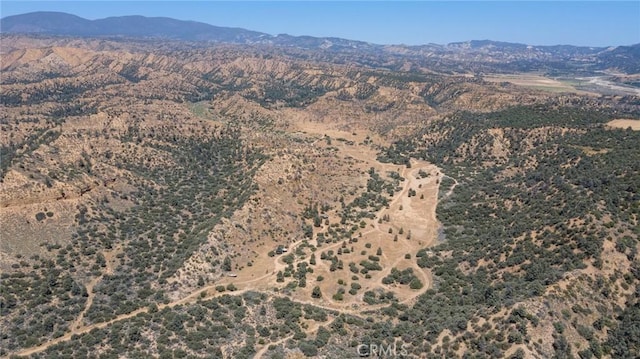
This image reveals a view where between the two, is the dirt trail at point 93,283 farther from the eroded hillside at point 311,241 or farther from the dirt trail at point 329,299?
the eroded hillside at point 311,241

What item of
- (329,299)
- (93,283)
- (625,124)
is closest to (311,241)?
(329,299)

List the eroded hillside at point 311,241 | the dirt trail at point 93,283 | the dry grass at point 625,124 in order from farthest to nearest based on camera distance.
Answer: the dry grass at point 625,124 → the dirt trail at point 93,283 → the eroded hillside at point 311,241

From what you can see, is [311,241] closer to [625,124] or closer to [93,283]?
[93,283]

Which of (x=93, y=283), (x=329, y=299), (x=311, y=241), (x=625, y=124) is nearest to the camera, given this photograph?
(x=329, y=299)

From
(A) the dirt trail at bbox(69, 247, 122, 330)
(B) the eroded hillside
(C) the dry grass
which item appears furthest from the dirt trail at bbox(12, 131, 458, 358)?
(C) the dry grass

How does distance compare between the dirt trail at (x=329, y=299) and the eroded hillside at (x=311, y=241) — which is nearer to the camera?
the eroded hillside at (x=311, y=241)

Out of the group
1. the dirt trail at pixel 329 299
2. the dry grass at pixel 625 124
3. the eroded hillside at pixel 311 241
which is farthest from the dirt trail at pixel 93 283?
the dry grass at pixel 625 124

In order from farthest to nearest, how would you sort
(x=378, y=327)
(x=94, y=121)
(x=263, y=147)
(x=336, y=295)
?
(x=94, y=121)
(x=263, y=147)
(x=336, y=295)
(x=378, y=327)

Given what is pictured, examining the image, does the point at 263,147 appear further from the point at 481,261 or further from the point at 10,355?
the point at 10,355

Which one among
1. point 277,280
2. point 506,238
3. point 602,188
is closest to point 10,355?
point 277,280

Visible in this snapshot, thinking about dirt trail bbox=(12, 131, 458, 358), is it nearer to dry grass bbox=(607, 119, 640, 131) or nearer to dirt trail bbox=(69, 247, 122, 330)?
dirt trail bbox=(69, 247, 122, 330)

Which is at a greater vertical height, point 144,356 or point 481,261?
point 481,261
